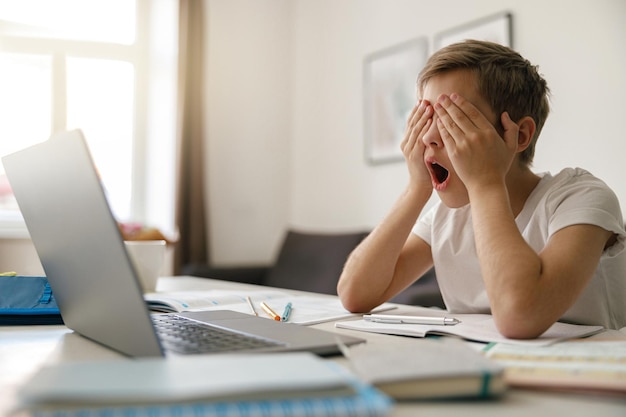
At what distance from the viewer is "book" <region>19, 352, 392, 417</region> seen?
1.26 ft

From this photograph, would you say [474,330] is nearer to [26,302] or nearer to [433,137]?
[433,137]

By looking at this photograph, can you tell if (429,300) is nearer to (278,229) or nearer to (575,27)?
(575,27)

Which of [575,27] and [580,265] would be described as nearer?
[580,265]

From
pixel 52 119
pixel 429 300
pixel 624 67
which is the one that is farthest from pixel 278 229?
pixel 624 67

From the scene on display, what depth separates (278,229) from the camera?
4160 millimetres

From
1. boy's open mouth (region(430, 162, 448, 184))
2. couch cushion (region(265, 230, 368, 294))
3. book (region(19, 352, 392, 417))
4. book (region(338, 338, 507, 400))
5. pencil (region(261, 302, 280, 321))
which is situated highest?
boy's open mouth (region(430, 162, 448, 184))

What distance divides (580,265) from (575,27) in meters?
1.83

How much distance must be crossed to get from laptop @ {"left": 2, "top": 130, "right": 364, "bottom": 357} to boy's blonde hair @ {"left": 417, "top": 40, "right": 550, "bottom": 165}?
565 millimetres

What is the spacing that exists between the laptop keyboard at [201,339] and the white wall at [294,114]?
236cm

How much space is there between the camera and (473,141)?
40.2 inches

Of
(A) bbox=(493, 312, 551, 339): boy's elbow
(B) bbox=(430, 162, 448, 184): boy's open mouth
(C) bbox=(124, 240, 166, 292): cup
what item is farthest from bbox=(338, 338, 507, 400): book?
(C) bbox=(124, 240, 166, 292): cup

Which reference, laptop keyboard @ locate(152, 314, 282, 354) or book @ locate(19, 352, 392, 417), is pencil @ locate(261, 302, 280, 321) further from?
book @ locate(19, 352, 392, 417)

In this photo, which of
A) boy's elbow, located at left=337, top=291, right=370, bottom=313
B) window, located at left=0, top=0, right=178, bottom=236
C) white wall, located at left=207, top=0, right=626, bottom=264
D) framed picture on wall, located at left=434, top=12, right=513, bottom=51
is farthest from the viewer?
window, located at left=0, top=0, right=178, bottom=236

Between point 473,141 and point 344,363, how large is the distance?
52 cm
